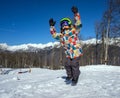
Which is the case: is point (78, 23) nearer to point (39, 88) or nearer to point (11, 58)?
point (39, 88)

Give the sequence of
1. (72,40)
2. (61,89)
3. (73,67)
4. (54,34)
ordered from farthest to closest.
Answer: (54,34) < (72,40) < (73,67) < (61,89)

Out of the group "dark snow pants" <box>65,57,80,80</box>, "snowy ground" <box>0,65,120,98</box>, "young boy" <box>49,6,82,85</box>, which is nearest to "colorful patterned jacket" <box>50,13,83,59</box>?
"young boy" <box>49,6,82,85</box>

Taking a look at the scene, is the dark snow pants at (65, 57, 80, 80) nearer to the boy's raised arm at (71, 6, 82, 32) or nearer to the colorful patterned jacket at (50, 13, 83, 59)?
the colorful patterned jacket at (50, 13, 83, 59)

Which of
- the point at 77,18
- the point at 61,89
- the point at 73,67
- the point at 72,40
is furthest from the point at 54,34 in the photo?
the point at 61,89

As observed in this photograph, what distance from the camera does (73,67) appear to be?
6012mm

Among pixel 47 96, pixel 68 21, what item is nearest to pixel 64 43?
pixel 68 21

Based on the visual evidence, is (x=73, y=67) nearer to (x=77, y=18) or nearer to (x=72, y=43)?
(x=72, y=43)

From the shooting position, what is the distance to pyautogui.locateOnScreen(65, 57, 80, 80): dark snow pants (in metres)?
5.91

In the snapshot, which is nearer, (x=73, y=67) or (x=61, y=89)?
(x=61, y=89)

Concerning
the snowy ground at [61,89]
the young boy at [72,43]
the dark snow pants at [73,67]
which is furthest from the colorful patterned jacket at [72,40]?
the snowy ground at [61,89]

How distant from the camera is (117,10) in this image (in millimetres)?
23984

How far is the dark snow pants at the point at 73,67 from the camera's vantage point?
591 cm

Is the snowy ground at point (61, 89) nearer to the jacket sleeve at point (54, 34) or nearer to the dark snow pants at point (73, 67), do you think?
the dark snow pants at point (73, 67)

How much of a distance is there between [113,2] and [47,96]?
22235 mm
